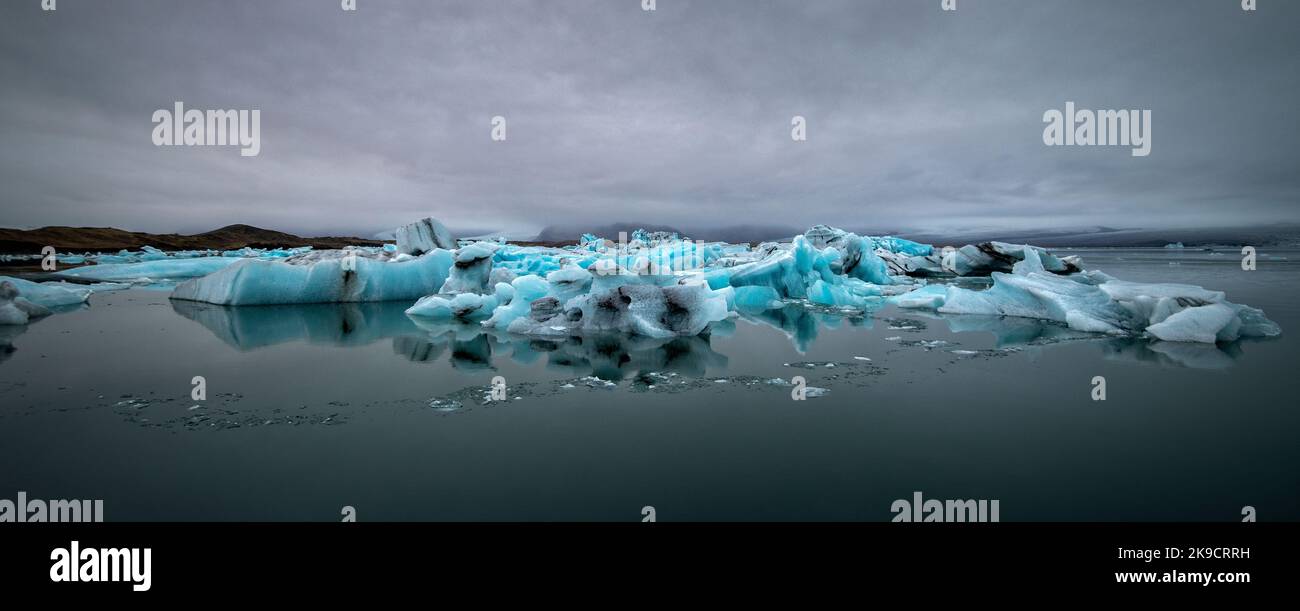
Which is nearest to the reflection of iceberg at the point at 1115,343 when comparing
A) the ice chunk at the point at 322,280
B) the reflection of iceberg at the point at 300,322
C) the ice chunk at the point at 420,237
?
the reflection of iceberg at the point at 300,322

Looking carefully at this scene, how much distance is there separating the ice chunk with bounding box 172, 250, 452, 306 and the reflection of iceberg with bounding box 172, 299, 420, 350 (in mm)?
220

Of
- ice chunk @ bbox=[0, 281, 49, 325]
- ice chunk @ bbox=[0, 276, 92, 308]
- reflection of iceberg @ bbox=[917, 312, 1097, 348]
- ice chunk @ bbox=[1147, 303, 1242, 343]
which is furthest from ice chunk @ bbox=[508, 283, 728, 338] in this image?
ice chunk @ bbox=[0, 276, 92, 308]

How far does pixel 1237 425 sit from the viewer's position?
2.90 m

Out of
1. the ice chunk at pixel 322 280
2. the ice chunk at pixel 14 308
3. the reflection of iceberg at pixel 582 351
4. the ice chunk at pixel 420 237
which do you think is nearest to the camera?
the reflection of iceberg at pixel 582 351

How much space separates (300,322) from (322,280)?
2.83m

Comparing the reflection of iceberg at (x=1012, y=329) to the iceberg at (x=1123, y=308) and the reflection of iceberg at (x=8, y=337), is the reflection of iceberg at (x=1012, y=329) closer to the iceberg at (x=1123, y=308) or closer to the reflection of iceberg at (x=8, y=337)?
the iceberg at (x=1123, y=308)

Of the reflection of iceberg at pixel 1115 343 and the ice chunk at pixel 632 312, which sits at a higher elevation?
the ice chunk at pixel 632 312

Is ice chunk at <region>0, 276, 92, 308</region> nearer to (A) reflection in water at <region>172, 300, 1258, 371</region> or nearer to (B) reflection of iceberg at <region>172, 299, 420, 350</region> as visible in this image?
(B) reflection of iceberg at <region>172, 299, 420, 350</region>

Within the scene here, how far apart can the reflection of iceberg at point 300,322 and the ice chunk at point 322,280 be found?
0.22 m

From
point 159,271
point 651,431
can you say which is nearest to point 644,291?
point 651,431

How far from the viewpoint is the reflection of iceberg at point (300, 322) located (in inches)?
240

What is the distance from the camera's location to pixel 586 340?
19.7 feet

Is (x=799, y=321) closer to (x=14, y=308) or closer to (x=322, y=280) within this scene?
(x=322, y=280)

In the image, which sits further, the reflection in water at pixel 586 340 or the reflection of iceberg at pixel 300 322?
the reflection of iceberg at pixel 300 322
